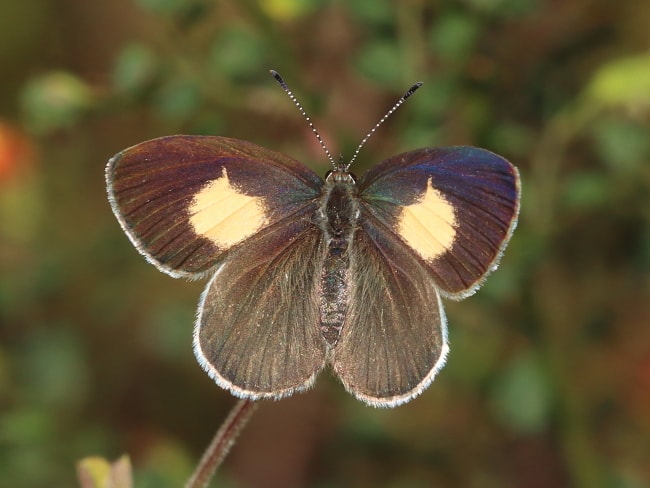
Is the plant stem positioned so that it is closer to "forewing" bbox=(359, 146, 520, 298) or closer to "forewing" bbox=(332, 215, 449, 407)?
"forewing" bbox=(332, 215, 449, 407)

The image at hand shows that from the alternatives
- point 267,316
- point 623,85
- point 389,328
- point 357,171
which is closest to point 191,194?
point 267,316

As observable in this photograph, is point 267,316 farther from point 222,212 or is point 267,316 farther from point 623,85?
point 623,85

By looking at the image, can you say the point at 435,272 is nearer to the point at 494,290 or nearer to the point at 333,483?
the point at 494,290

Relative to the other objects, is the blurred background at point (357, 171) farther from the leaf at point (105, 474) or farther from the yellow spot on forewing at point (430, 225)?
the leaf at point (105, 474)

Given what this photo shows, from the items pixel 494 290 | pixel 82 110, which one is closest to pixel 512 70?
pixel 494 290

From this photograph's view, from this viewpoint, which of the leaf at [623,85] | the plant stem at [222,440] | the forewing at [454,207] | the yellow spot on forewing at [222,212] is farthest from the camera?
the leaf at [623,85]

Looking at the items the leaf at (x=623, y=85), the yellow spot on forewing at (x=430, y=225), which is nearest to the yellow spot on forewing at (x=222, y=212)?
the yellow spot on forewing at (x=430, y=225)
